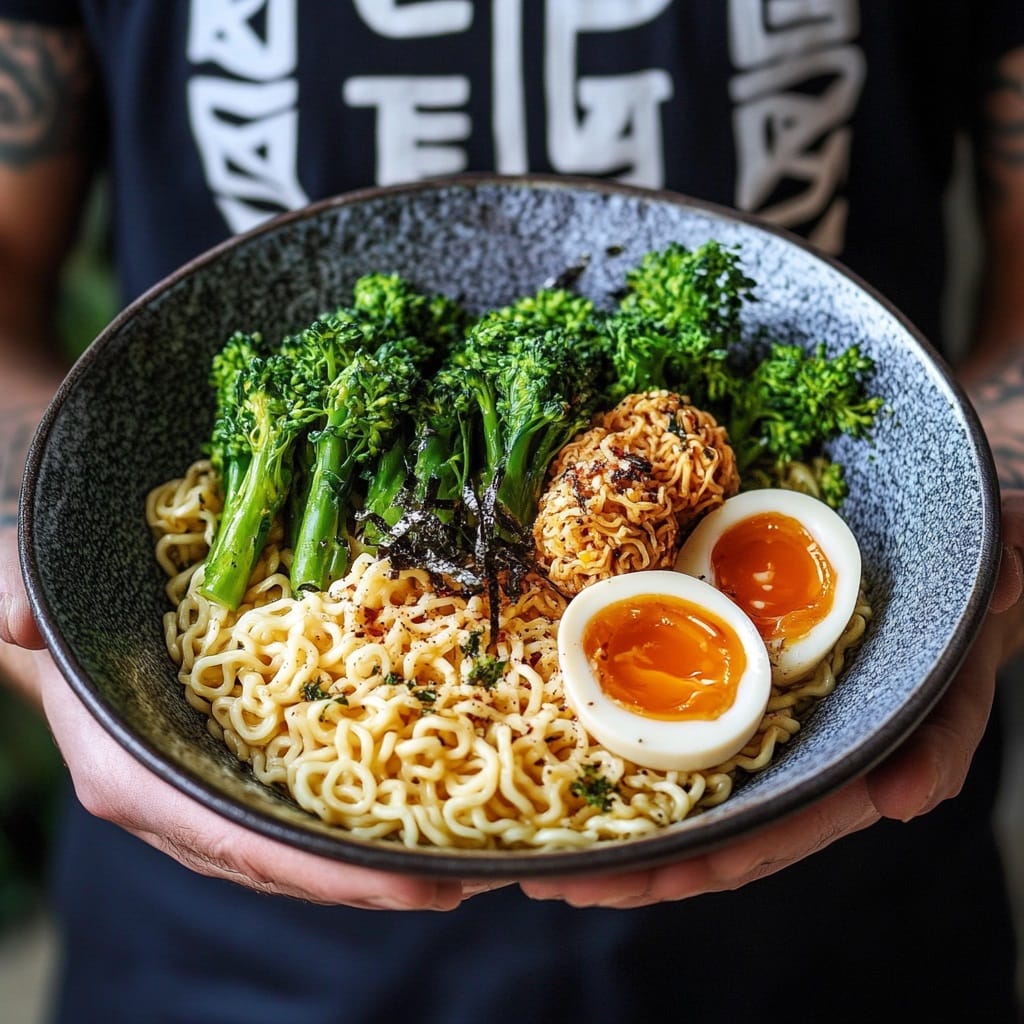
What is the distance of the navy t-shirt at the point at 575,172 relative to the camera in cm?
290

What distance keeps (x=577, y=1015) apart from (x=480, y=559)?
1.59 metres

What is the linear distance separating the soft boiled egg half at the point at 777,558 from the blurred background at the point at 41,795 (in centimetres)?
291

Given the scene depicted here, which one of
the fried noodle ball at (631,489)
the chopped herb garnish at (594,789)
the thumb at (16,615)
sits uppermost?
the fried noodle ball at (631,489)

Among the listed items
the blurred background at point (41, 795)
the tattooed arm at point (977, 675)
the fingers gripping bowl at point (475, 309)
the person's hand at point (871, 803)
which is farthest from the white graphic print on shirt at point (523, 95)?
the blurred background at point (41, 795)

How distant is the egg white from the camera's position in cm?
207

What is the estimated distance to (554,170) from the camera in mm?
2973

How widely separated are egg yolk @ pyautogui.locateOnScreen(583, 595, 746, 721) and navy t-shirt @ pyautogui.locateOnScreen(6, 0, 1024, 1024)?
3.44 feet

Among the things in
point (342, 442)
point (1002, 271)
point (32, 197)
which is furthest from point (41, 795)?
point (1002, 271)

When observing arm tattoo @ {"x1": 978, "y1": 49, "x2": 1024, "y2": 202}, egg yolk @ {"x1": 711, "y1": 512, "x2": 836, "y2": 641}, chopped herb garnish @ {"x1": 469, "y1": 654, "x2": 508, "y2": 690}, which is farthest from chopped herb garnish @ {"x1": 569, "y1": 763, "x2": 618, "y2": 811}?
arm tattoo @ {"x1": 978, "y1": 49, "x2": 1024, "y2": 202}

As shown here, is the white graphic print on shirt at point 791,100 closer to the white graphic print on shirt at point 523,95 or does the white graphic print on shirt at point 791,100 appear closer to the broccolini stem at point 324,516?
the white graphic print on shirt at point 523,95

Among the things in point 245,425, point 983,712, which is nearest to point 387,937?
point 245,425

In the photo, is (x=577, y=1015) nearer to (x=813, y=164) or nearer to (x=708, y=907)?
(x=708, y=907)

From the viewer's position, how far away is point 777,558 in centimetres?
242

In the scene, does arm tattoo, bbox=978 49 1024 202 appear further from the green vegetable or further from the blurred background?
the blurred background
